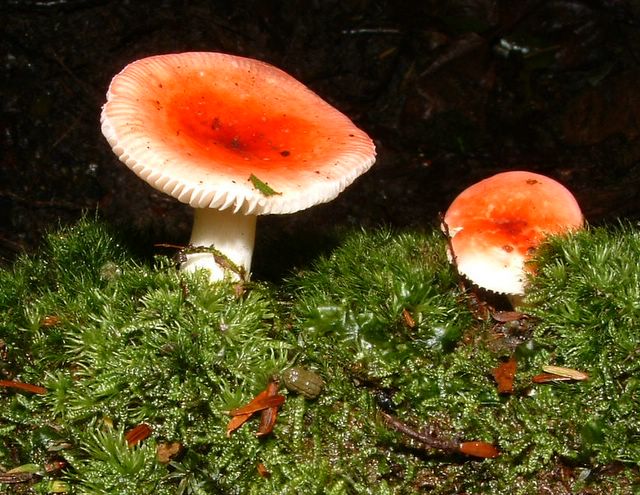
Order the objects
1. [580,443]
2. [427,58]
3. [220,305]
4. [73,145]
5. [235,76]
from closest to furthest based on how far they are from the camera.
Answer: [580,443] < [220,305] < [235,76] < [73,145] < [427,58]

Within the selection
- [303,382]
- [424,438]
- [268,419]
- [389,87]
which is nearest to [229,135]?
[303,382]

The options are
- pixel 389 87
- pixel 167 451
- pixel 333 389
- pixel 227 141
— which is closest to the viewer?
pixel 167 451

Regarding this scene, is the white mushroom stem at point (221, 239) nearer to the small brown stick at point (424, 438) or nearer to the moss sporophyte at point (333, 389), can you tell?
the moss sporophyte at point (333, 389)

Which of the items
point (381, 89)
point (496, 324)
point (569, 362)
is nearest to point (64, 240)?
point (496, 324)

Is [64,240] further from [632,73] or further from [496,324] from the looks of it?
[632,73]

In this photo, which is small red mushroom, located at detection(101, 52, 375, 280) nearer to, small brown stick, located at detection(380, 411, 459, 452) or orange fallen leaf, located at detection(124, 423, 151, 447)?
orange fallen leaf, located at detection(124, 423, 151, 447)

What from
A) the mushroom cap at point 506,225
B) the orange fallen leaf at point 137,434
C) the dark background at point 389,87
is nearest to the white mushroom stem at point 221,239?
the orange fallen leaf at point 137,434

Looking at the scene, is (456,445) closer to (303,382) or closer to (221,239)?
(303,382)

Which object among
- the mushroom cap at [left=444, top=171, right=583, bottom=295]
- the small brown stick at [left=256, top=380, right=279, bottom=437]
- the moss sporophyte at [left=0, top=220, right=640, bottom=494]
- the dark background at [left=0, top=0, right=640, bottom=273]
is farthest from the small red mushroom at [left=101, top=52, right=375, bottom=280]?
the dark background at [left=0, top=0, right=640, bottom=273]
